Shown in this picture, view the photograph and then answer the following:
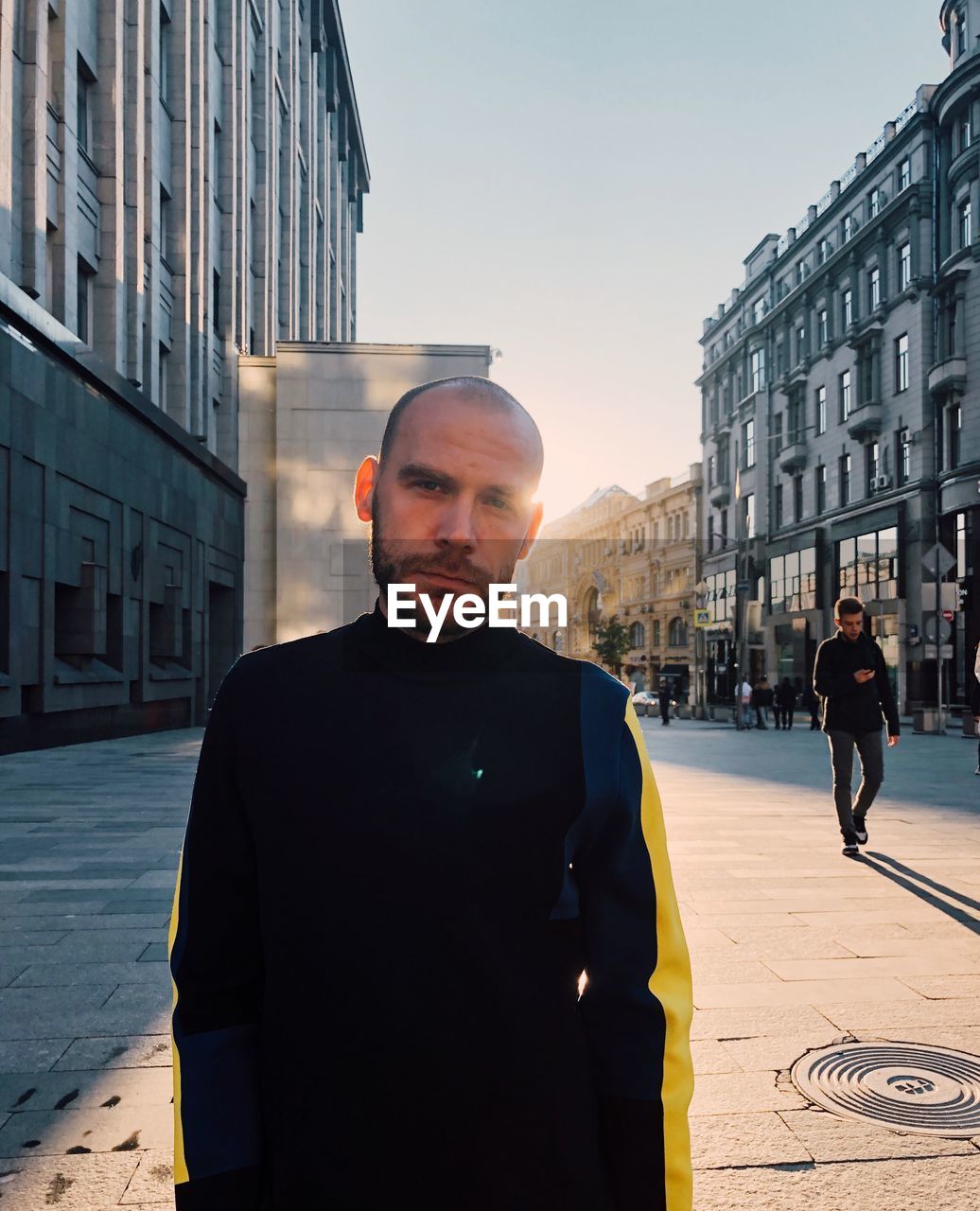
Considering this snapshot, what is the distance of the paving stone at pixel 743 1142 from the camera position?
127 inches

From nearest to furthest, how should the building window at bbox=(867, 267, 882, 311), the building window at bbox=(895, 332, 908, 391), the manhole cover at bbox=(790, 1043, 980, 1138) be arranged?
the manhole cover at bbox=(790, 1043, 980, 1138) → the building window at bbox=(895, 332, 908, 391) → the building window at bbox=(867, 267, 882, 311)

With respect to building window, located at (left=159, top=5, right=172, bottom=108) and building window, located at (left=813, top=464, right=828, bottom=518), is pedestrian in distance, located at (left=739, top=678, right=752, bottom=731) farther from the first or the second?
building window, located at (left=159, top=5, right=172, bottom=108)

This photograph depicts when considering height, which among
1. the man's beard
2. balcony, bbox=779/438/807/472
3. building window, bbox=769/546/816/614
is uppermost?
balcony, bbox=779/438/807/472

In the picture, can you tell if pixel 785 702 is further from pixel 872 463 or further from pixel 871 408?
pixel 871 408

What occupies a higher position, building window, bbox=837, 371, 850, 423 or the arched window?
building window, bbox=837, 371, 850, 423

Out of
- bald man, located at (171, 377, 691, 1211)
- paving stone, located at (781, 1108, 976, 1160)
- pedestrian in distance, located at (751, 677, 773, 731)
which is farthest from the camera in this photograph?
pedestrian in distance, located at (751, 677, 773, 731)

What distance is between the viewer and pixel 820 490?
150ft

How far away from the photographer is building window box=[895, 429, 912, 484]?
37.5 metres

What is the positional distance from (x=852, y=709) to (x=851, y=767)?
1.56ft

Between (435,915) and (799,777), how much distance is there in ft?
49.0

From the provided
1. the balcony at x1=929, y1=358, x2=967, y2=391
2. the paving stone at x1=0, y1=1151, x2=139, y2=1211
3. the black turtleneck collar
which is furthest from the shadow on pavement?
the balcony at x1=929, y1=358, x2=967, y2=391

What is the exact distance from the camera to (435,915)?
1.39 metres

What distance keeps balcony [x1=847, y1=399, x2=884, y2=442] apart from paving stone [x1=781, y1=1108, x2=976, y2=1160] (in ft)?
130

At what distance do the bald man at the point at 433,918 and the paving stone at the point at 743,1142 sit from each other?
81.6 inches
